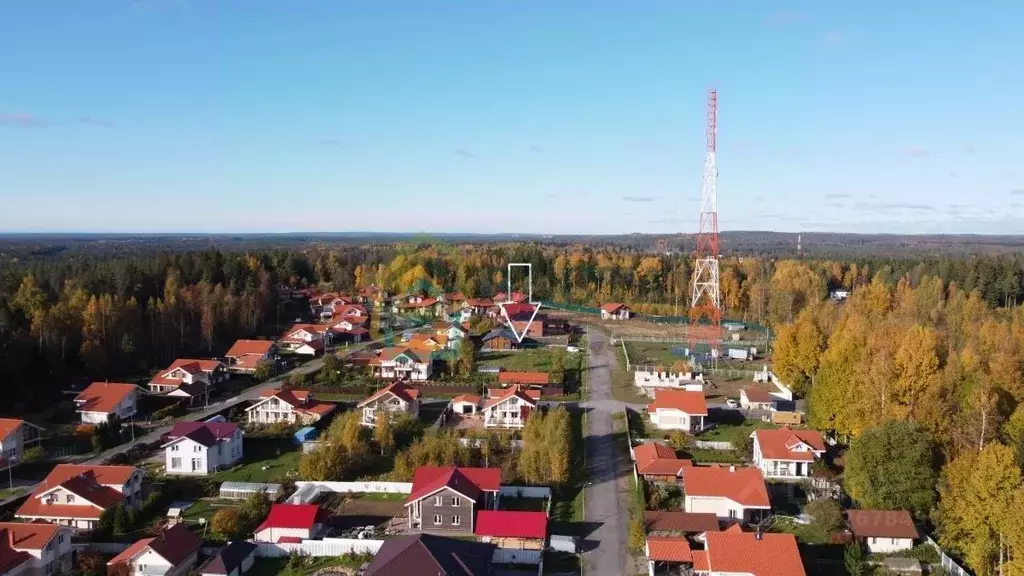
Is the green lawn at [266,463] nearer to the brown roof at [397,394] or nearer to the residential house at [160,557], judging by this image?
the brown roof at [397,394]

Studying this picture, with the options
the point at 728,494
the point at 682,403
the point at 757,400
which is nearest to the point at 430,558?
the point at 728,494

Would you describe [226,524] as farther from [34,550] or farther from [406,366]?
[406,366]

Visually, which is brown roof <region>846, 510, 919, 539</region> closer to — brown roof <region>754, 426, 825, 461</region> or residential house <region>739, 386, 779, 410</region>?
brown roof <region>754, 426, 825, 461</region>

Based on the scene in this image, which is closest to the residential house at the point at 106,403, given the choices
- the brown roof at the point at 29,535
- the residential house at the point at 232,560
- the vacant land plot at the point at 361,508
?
the brown roof at the point at 29,535

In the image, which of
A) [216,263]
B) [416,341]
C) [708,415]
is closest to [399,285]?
[216,263]

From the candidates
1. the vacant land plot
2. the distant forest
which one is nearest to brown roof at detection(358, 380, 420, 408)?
the vacant land plot

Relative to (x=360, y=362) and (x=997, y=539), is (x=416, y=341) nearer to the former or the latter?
(x=360, y=362)
